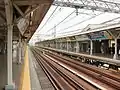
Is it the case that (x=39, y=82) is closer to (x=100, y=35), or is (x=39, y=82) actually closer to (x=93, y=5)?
(x=100, y=35)

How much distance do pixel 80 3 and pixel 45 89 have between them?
14471 millimetres

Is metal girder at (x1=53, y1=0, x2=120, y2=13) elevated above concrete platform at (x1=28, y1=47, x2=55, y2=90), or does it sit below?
above

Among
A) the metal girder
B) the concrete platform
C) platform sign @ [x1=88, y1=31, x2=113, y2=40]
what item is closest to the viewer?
the concrete platform

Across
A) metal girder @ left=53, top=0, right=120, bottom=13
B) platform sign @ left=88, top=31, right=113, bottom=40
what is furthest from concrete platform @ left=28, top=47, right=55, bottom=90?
metal girder @ left=53, top=0, right=120, bottom=13

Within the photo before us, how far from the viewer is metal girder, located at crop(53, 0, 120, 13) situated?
21.4 meters

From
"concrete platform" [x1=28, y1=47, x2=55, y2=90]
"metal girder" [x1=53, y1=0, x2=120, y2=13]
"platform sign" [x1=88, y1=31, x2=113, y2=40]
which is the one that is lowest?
"concrete platform" [x1=28, y1=47, x2=55, y2=90]

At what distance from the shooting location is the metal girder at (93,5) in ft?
70.3

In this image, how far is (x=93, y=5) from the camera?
23.8m

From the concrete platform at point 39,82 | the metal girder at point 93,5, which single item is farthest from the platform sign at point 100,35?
the concrete platform at point 39,82

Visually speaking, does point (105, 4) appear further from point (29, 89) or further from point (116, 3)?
point (29, 89)

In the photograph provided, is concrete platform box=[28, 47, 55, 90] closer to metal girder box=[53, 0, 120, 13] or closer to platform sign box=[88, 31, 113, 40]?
platform sign box=[88, 31, 113, 40]

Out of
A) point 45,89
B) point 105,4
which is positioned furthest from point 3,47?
point 45,89

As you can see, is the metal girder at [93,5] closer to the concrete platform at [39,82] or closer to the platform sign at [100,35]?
the platform sign at [100,35]

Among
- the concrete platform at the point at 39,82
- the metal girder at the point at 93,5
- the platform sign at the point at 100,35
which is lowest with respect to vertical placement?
the concrete platform at the point at 39,82
